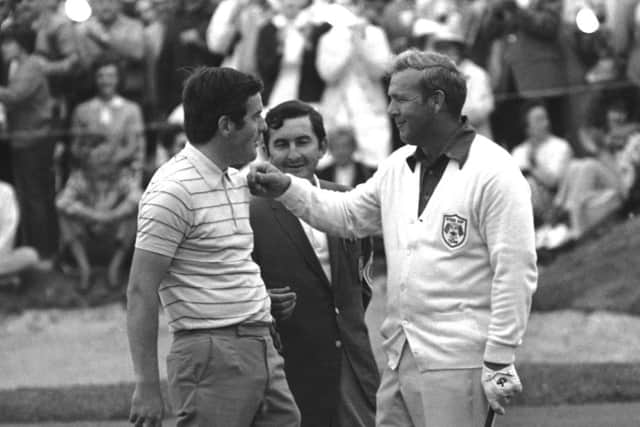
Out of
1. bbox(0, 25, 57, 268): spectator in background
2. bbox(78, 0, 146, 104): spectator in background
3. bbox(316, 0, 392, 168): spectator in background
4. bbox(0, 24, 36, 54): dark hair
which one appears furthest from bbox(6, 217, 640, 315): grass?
bbox(0, 24, 36, 54): dark hair

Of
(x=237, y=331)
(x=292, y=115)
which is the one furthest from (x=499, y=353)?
(x=292, y=115)

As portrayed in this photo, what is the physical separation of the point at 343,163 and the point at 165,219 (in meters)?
7.87

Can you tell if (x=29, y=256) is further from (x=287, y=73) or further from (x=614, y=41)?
(x=614, y=41)

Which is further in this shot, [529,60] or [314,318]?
[529,60]

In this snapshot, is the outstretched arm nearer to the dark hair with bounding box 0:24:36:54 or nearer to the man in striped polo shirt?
the man in striped polo shirt

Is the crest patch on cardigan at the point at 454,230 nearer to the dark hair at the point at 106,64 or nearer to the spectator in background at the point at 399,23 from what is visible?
the spectator in background at the point at 399,23

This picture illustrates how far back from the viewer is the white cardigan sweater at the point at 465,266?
5.07 m

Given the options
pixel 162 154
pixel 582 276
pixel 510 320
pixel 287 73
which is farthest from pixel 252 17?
pixel 510 320

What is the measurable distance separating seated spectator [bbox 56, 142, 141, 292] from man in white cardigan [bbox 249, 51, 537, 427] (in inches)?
310

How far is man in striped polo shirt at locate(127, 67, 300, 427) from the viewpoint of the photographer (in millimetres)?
4977

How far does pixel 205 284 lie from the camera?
5074mm

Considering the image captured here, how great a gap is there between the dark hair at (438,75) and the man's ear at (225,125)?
683 millimetres

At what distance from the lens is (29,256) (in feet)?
43.1

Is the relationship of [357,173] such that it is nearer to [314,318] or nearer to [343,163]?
[343,163]
